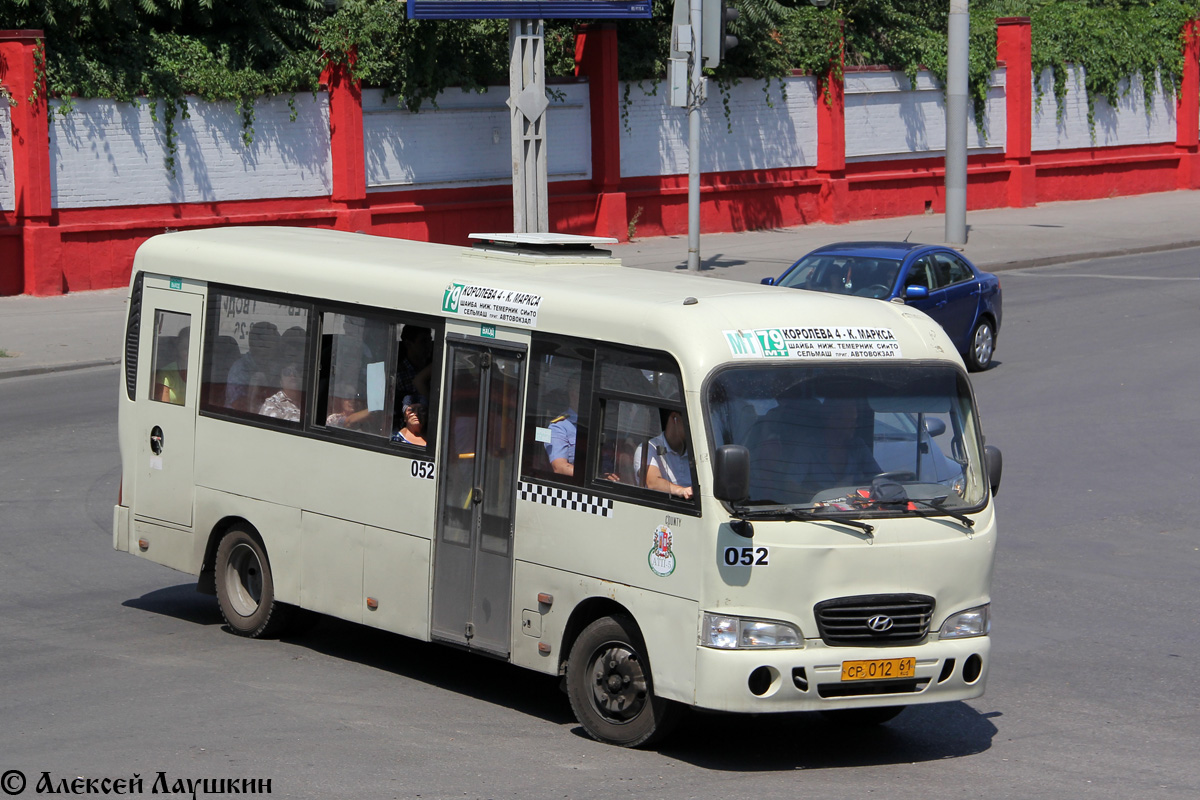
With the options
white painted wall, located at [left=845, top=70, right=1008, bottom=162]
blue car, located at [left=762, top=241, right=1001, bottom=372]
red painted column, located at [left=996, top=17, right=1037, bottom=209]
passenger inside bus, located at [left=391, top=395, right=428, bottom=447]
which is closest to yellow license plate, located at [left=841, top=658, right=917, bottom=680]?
passenger inside bus, located at [left=391, top=395, right=428, bottom=447]

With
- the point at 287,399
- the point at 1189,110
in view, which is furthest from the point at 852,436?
the point at 1189,110

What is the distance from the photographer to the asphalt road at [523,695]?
7.51 meters

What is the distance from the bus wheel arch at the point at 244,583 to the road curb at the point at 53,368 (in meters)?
10.1

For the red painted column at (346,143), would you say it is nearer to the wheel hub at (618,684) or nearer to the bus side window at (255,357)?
the bus side window at (255,357)

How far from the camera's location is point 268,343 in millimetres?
10258

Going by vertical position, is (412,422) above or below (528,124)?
below

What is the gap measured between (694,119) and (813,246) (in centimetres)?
630

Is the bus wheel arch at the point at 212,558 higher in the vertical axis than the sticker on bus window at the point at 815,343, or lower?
lower

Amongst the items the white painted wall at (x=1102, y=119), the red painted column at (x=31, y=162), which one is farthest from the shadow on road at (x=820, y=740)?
the white painted wall at (x=1102, y=119)

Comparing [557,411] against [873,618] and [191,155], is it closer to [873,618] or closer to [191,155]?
[873,618]

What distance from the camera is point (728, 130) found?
34.9 m

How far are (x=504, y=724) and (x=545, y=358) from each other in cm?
196

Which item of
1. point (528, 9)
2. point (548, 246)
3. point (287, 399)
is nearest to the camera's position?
point (548, 246)

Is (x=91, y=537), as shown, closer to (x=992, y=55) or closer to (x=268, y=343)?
(x=268, y=343)
